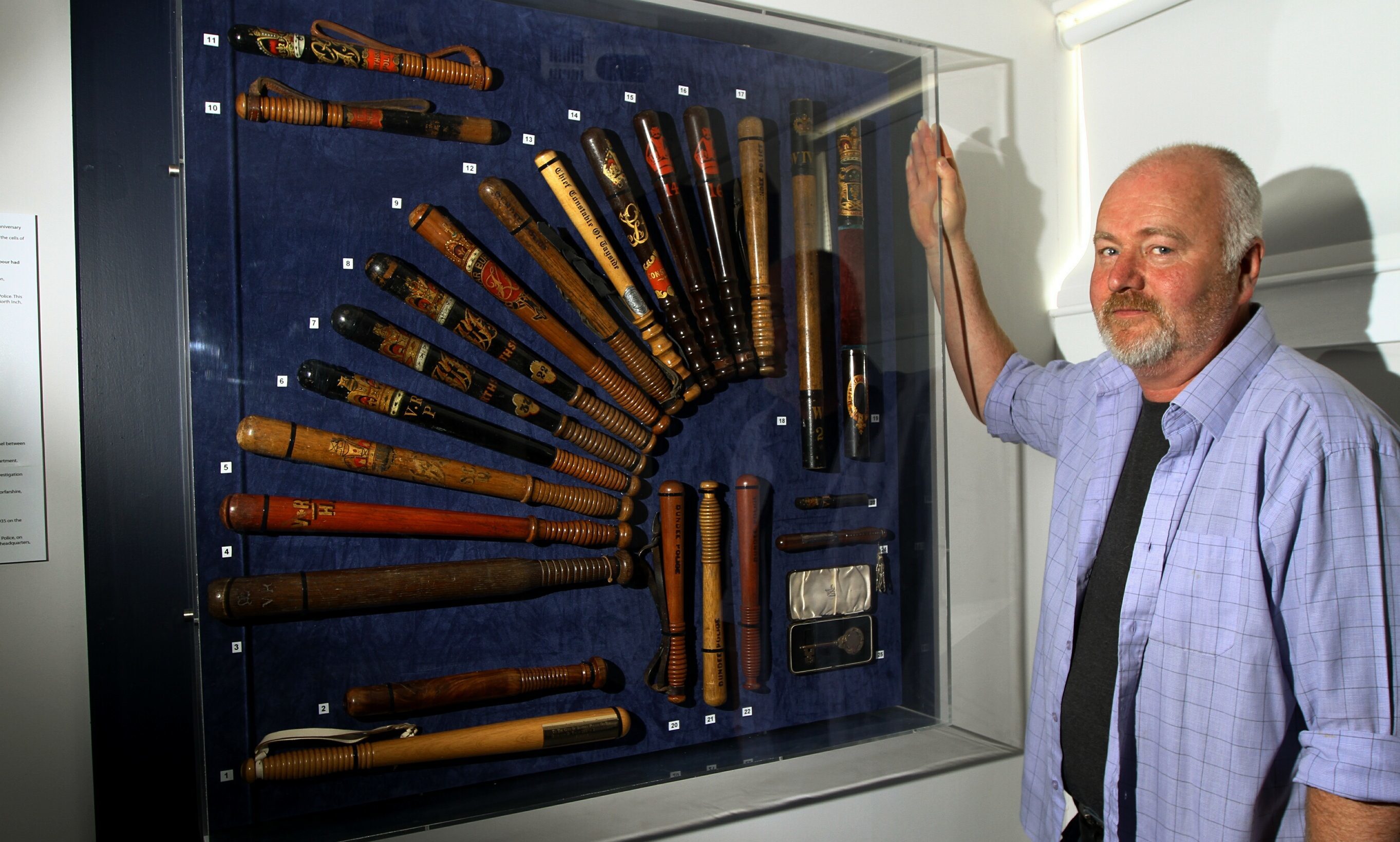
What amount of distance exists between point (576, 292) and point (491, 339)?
0.18m

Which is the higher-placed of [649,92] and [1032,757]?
[649,92]

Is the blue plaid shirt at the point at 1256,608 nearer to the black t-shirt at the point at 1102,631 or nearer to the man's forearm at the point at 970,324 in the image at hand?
the black t-shirt at the point at 1102,631

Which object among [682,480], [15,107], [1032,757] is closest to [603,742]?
[682,480]

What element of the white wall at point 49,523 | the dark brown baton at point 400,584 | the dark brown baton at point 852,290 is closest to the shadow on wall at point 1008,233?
the dark brown baton at point 852,290

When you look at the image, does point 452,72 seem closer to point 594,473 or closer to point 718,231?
point 718,231

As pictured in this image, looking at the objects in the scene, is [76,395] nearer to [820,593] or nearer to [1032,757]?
[820,593]

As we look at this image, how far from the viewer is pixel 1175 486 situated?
1508 millimetres

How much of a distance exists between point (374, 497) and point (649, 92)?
36.4 inches

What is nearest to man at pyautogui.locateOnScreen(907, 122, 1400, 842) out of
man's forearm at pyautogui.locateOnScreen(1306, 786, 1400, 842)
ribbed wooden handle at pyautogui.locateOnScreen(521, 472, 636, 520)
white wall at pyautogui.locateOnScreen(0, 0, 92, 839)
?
man's forearm at pyautogui.locateOnScreen(1306, 786, 1400, 842)

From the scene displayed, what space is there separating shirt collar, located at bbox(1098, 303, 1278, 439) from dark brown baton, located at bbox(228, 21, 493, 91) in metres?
1.34

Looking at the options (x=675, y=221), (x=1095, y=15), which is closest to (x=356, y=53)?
(x=675, y=221)

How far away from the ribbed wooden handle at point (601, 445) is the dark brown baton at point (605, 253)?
180 millimetres

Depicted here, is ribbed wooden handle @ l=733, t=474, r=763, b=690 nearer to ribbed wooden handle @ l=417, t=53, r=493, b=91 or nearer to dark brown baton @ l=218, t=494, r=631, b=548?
dark brown baton @ l=218, t=494, r=631, b=548

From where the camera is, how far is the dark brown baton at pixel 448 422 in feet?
4.74
